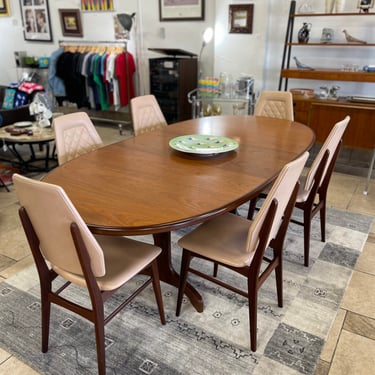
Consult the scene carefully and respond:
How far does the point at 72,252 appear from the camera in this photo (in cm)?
137

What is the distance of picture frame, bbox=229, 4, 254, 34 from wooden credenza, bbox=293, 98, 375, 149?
45.8 inches

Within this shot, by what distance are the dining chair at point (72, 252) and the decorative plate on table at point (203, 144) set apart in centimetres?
66

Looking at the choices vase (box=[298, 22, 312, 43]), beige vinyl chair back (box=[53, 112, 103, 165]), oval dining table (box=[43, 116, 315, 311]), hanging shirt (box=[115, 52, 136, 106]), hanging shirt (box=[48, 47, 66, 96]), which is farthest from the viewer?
hanging shirt (box=[48, 47, 66, 96])

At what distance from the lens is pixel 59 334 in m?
1.84

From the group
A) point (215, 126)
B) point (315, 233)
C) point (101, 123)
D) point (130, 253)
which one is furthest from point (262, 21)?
point (130, 253)

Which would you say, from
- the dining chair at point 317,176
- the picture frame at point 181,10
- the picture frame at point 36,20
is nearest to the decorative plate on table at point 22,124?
the picture frame at point 181,10

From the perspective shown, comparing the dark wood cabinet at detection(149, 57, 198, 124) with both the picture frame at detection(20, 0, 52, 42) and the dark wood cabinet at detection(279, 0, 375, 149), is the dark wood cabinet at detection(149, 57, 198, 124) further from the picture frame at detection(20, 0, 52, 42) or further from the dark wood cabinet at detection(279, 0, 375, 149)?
the picture frame at detection(20, 0, 52, 42)

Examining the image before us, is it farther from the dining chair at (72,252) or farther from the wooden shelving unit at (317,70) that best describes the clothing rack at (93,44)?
the dining chair at (72,252)

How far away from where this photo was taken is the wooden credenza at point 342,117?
11.7 ft

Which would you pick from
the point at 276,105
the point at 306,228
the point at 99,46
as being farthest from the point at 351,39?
the point at 99,46

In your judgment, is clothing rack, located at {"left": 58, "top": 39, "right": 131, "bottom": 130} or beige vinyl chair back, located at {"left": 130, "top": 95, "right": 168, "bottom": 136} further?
clothing rack, located at {"left": 58, "top": 39, "right": 131, "bottom": 130}

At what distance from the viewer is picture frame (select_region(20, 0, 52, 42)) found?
638 cm

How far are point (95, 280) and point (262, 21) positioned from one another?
3.91 metres

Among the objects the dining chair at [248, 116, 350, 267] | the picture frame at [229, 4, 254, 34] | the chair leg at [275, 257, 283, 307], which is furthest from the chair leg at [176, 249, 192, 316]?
the picture frame at [229, 4, 254, 34]
